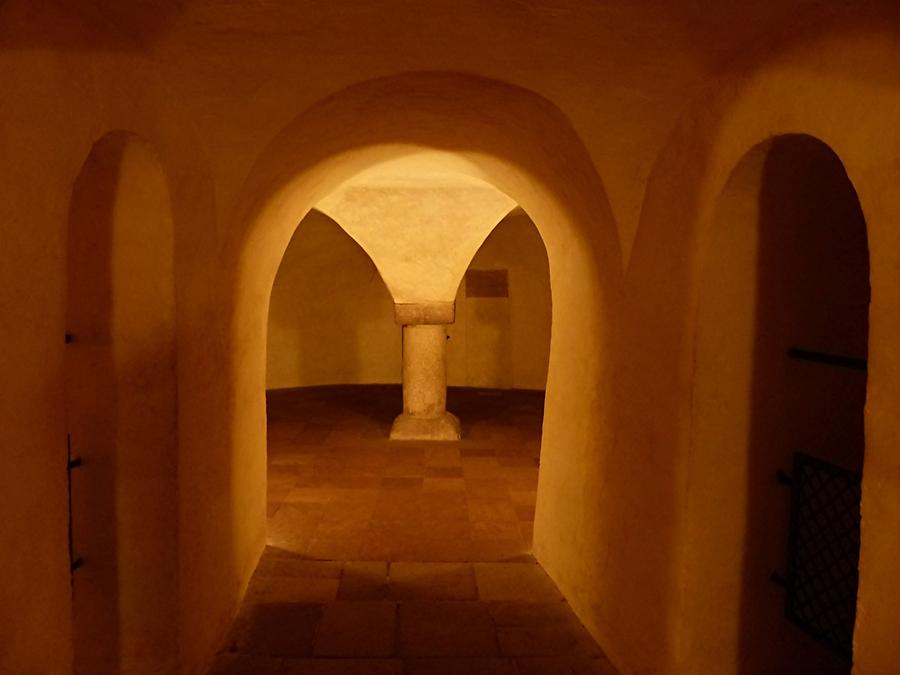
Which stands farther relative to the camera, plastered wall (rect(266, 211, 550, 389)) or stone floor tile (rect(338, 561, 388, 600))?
plastered wall (rect(266, 211, 550, 389))

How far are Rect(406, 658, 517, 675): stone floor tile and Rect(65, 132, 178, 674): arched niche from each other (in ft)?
3.65

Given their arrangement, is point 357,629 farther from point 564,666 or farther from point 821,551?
point 821,551

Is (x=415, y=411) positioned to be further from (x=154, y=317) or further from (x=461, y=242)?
(x=154, y=317)

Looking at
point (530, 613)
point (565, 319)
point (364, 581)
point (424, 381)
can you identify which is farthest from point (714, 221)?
point (424, 381)

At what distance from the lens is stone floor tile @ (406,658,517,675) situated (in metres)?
3.40

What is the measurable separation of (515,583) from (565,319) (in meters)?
1.63

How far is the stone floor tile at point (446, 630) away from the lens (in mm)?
3629

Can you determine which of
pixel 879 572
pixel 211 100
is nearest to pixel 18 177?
pixel 211 100

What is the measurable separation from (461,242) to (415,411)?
6.81 ft

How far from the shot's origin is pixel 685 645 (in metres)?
2.74

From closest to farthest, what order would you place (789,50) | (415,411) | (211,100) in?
(789,50) → (211,100) → (415,411)

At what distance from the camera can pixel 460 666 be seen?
11.3 feet

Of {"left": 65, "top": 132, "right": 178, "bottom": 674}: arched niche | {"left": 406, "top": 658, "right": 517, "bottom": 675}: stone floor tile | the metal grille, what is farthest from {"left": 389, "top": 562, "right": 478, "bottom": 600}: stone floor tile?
the metal grille

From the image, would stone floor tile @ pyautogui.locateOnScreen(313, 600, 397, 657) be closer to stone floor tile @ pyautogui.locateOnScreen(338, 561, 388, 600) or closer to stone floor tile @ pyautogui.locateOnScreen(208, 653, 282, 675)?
stone floor tile @ pyautogui.locateOnScreen(338, 561, 388, 600)
